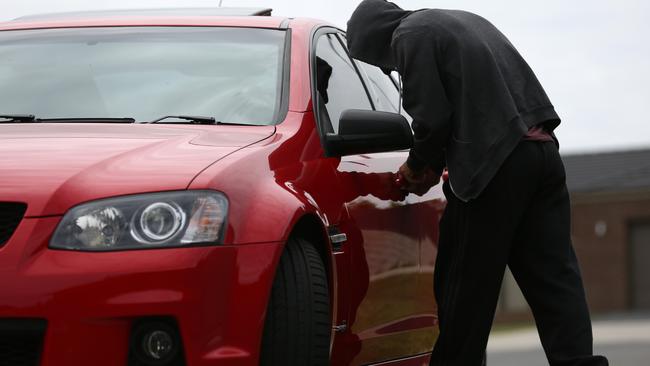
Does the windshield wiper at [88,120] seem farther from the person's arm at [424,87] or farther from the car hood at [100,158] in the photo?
the person's arm at [424,87]

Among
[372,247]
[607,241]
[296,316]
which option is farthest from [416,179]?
[607,241]

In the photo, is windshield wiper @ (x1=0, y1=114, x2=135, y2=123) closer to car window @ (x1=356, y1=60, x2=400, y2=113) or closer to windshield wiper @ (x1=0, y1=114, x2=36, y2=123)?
windshield wiper @ (x1=0, y1=114, x2=36, y2=123)

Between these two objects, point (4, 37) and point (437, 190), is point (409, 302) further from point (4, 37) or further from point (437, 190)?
point (4, 37)

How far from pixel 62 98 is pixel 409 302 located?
1.61 metres

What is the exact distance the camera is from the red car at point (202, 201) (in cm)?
414

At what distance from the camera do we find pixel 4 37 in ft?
20.4

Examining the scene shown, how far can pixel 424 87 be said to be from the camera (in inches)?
208

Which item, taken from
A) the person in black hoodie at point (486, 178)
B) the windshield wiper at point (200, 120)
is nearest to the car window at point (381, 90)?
the person in black hoodie at point (486, 178)

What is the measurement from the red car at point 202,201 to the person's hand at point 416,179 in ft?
0.17

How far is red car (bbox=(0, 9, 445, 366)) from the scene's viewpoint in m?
4.14

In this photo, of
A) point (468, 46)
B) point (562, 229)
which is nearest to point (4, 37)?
point (468, 46)

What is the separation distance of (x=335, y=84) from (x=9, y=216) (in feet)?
6.99

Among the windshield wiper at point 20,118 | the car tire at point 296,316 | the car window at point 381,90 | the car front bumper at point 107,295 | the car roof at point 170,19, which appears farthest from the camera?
the car window at point 381,90

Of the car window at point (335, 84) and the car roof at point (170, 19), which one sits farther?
the car roof at point (170, 19)
